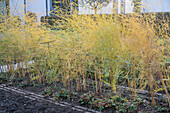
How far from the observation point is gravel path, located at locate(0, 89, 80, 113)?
2.35 meters

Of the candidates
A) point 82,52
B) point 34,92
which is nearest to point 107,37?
point 82,52

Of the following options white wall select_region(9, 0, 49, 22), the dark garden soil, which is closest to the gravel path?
the dark garden soil

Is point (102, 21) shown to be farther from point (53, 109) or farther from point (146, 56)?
point (53, 109)

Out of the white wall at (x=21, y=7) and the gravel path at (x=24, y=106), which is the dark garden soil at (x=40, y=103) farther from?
the white wall at (x=21, y=7)

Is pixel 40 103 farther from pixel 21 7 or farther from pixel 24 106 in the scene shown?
pixel 21 7

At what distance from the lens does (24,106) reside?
251 centimetres

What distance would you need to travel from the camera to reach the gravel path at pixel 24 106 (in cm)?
235

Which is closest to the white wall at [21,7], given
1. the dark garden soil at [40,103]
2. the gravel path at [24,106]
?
the dark garden soil at [40,103]

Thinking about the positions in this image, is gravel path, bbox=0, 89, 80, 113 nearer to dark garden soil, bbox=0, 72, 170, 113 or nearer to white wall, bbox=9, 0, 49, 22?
dark garden soil, bbox=0, 72, 170, 113

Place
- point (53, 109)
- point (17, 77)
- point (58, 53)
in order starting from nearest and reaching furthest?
point (53, 109) → point (58, 53) → point (17, 77)

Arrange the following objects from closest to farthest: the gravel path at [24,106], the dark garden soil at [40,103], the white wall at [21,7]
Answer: the dark garden soil at [40,103], the gravel path at [24,106], the white wall at [21,7]

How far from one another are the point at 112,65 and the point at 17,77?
86.3 inches

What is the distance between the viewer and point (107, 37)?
2.52 meters

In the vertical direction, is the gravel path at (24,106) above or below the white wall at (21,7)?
below
